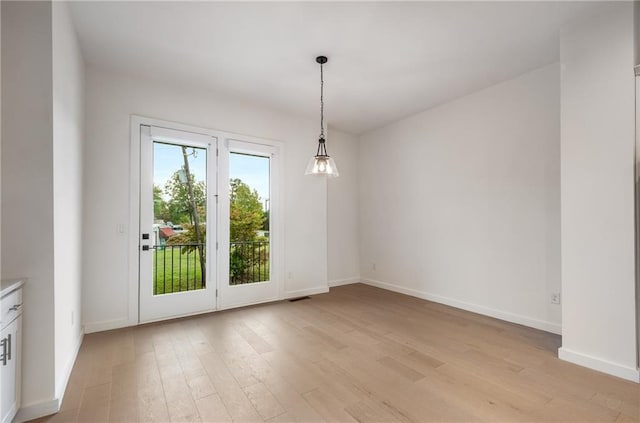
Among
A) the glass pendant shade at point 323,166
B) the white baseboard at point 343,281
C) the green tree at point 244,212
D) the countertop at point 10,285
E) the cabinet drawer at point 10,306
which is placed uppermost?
the glass pendant shade at point 323,166

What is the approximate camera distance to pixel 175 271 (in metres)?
3.82

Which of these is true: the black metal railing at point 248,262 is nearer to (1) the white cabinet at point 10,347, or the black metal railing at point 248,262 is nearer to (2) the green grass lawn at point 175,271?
(2) the green grass lawn at point 175,271

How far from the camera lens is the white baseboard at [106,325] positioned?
10.7 feet

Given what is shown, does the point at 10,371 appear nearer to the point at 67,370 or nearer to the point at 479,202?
the point at 67,370

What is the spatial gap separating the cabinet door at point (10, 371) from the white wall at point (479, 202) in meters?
4.50

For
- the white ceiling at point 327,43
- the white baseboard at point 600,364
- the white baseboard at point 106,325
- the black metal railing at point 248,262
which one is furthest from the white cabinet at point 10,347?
the white baseboard at point 600,364

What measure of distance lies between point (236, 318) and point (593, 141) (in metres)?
4.09

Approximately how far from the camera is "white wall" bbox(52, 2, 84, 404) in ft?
6.72

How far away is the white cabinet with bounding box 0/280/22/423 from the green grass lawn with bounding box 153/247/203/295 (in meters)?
1.84

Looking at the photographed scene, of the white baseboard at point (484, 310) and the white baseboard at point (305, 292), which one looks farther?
the white baseboard at point (305, 292)

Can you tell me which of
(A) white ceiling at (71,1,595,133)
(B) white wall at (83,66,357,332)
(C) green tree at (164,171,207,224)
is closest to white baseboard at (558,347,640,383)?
(A) white ceiling at (71,1,595,133)

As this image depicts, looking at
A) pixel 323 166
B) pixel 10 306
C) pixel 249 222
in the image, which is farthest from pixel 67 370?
pixel 323 166

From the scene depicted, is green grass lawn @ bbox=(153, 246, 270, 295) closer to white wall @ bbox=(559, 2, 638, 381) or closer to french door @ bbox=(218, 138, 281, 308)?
french door @ bbox=(218, 138, 281, 308)

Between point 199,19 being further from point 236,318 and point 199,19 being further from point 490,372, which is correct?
point 490,372
